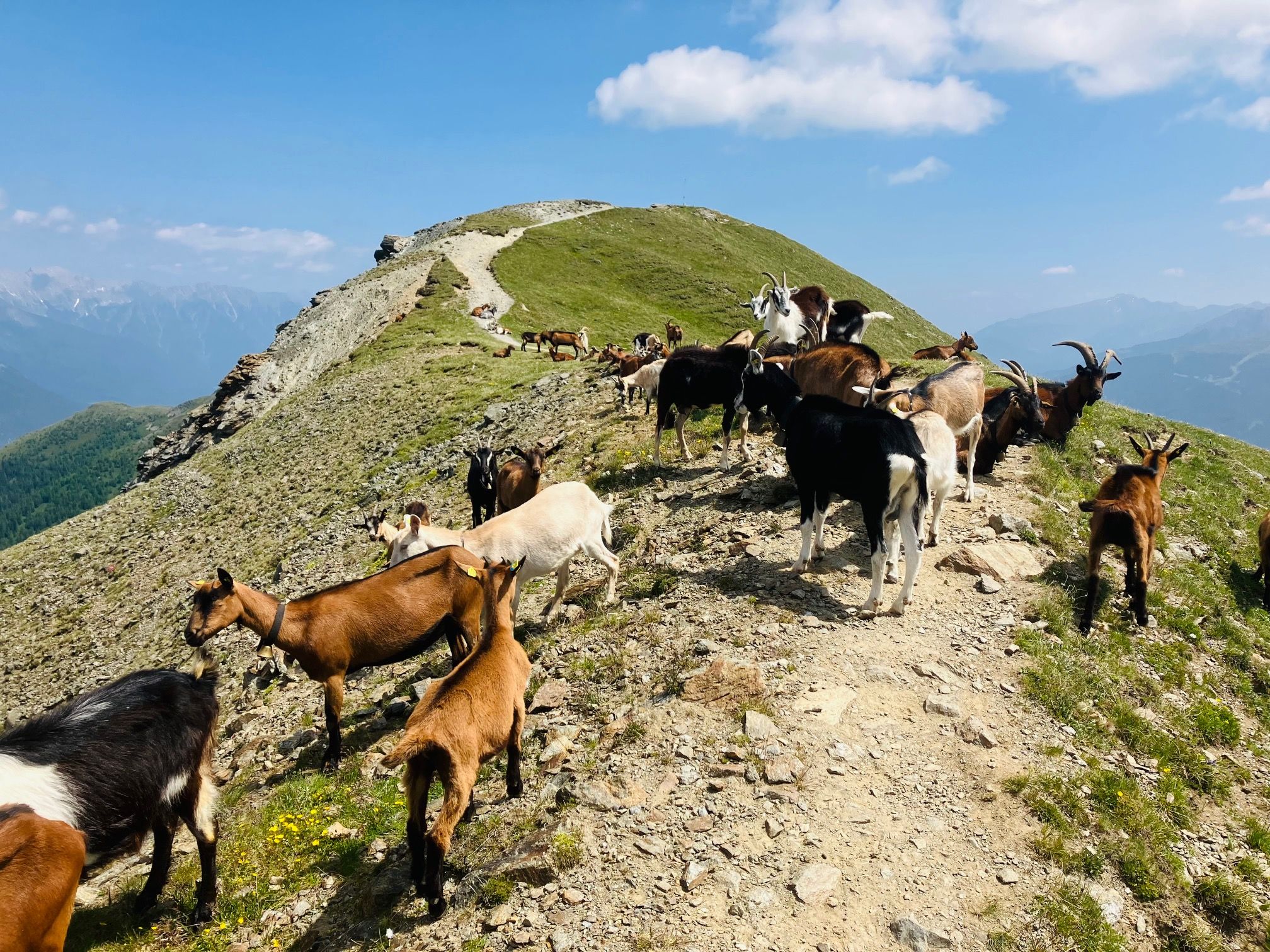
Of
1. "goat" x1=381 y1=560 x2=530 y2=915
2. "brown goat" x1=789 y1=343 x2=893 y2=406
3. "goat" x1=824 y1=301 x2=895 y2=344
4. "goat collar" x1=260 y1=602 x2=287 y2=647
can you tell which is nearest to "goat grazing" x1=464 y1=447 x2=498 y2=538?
"goat collar" x1=260 y1=602 x2=287 y2=647

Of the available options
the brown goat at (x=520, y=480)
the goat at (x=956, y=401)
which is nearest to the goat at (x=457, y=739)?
the brown goat at (x=520, y=480)

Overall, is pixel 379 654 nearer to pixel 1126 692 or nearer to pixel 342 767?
pixel 342 767

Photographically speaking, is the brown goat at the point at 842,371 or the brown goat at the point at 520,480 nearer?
the brown goat at the point at 842,371

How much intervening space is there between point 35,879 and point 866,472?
8.24 m

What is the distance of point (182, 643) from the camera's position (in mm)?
17781

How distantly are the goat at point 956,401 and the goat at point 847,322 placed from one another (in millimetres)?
5384

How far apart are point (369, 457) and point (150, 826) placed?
2144 centimetres

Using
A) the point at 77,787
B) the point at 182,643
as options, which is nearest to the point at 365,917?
the point at 77,787

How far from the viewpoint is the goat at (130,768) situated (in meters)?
→ 5.50

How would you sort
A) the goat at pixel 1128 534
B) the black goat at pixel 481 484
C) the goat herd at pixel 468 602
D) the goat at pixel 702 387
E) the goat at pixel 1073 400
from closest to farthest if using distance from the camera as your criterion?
the goat herd at pixel 468 602, the goat at pixel 1128 534, the goat at pixel 702 387, the black goat at pixel 481 484, the goat at pixel 1073 400

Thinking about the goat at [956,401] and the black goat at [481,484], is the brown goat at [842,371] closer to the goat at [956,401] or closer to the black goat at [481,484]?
the goat at [956,401]

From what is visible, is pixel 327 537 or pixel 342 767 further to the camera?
pixel 327 537

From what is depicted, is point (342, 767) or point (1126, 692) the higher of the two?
point (1126, 692)

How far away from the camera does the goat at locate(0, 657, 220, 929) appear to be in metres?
5.50
